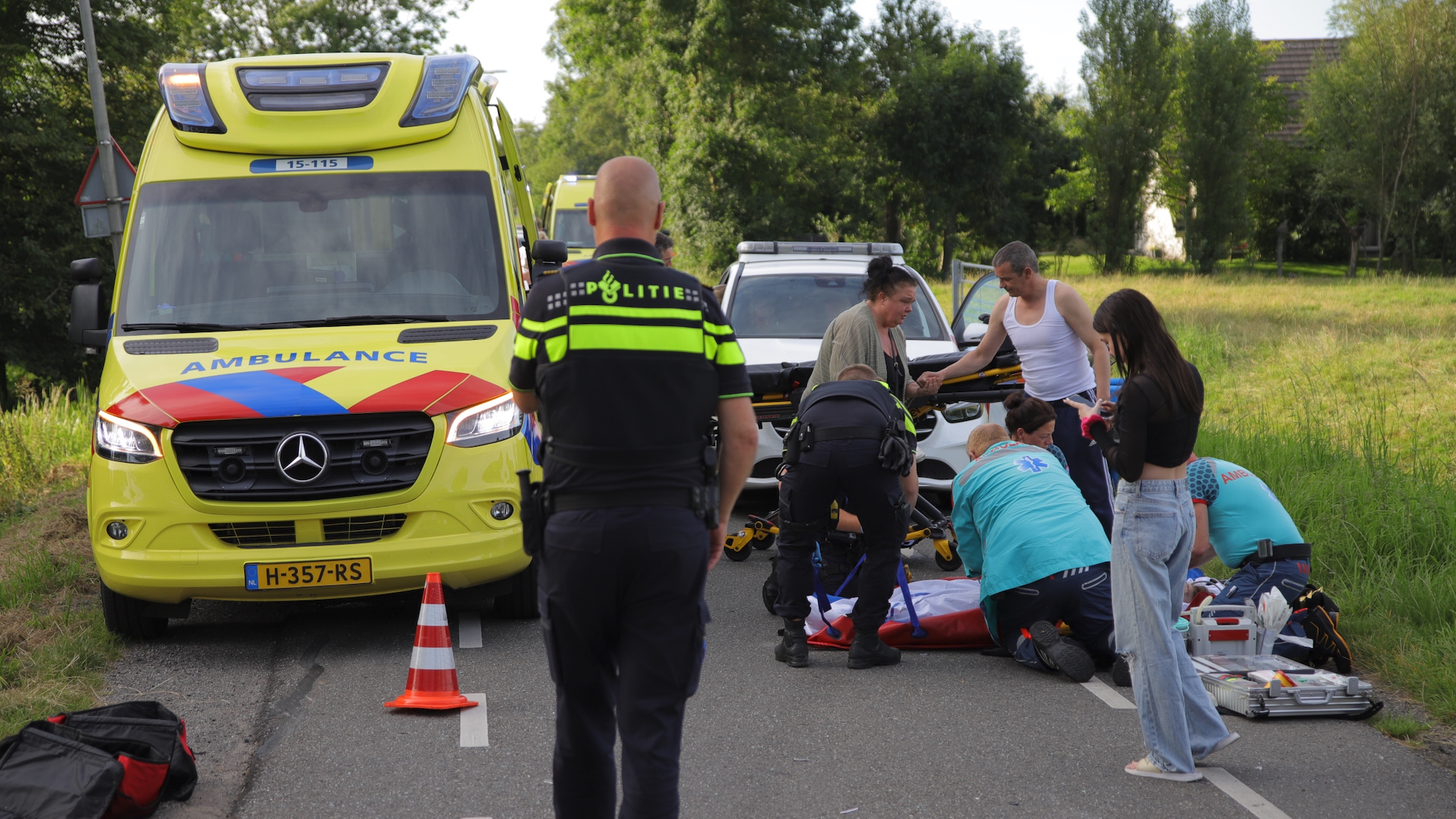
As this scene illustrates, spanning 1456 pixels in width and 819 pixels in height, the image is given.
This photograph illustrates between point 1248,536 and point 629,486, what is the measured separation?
3.75m

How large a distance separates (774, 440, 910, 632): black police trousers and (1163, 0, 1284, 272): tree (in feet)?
119

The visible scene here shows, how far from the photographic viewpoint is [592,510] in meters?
2.98

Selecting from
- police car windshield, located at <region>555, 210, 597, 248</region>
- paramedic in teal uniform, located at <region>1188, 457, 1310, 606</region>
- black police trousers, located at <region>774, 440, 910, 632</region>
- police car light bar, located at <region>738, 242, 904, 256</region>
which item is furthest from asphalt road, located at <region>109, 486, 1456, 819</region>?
police car windshield, located at <region>555, 210, 597, 248</region>

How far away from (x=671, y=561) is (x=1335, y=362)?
14.0 metres

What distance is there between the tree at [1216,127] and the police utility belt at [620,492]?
3889cm

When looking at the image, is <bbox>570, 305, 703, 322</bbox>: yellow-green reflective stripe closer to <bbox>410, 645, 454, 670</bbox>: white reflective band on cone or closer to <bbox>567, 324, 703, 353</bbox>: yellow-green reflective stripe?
<bbox>567, 324, 703, 353</bbox>: yellow-green reflective stripe

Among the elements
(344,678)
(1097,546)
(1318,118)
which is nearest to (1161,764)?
(1097,546)

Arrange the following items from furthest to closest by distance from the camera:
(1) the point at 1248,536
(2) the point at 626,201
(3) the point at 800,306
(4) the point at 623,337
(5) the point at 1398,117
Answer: (5) the point at 1398,117
(3) the point at 800,306
(1) the point at 1248,536
(2) the point at 626,201
(4) the point at 623,337

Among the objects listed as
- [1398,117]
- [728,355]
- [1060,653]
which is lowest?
[1060,653]

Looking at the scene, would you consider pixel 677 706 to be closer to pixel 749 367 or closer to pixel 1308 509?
pixel 749 367

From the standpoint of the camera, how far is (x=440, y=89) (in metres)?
6.96

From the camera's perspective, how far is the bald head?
3.10 metres

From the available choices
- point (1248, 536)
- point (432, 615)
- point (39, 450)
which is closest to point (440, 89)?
point (432, 615)

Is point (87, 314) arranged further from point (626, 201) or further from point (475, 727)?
point (626, 201)
